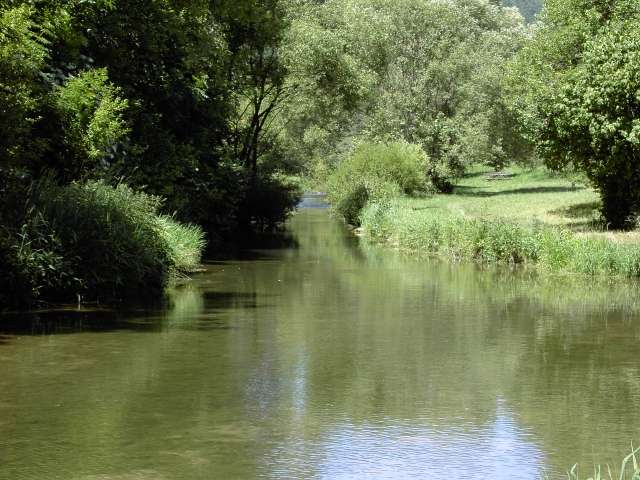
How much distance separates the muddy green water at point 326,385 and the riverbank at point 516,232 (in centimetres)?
228

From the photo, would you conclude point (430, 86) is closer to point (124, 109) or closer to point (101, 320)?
point (124, 109)

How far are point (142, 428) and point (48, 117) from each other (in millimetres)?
14171

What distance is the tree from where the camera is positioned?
28.7 meters

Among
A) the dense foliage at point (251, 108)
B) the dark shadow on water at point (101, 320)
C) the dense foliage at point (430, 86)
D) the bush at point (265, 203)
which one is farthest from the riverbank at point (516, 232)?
the dark shadow on water at point (101, 320)

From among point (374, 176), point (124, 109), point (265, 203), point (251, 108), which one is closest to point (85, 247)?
point (124, 109)

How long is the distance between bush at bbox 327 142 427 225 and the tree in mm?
10355

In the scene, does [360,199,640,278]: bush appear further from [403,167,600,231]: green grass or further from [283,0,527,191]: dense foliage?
[283,0,527,191]: dense foliage

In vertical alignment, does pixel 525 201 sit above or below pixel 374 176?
below

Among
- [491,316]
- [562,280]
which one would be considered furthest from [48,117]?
[562,280]

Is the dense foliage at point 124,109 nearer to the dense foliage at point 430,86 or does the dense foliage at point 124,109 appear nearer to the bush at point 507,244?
the bush at point 507,244

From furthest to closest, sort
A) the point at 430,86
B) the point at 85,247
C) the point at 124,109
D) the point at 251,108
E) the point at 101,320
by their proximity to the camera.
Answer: the point at 430,86 → the point at 251,108 → the point at 124,109 → the point at 85,247 → the point at 101,320

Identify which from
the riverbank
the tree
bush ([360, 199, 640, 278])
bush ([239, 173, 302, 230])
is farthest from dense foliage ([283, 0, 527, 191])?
the tree

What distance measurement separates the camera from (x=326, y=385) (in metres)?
12.9

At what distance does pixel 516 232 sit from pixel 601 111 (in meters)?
5.26
